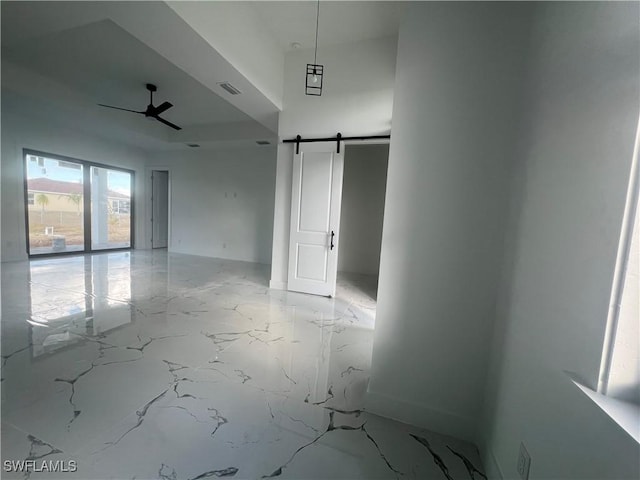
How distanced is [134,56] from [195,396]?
415 cm

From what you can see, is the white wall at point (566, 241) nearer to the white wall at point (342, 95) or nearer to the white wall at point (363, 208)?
the white wall at point (342, 95)

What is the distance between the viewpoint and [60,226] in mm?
5922

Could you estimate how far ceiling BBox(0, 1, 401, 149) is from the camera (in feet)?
7.24

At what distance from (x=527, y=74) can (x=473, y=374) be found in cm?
155

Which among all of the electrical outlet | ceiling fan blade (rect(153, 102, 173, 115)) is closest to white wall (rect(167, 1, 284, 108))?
ceiling fan blade (rect(153, 102, 173, 115))

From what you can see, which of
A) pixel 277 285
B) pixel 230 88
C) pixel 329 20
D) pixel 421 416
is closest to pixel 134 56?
Result: pixel 230 88

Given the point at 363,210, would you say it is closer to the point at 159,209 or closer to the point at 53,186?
the point at 159,209

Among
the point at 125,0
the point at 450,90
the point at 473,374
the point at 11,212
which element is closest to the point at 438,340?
the point at 473,374

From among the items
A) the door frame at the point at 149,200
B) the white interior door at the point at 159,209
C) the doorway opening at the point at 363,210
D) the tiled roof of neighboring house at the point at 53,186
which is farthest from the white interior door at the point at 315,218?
the white interior door at the point at 159,209

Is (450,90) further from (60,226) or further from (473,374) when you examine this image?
(60,226)

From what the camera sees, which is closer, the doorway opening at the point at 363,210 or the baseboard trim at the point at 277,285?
the baseboard trim at the point at 277,285

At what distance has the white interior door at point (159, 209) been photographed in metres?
7.82

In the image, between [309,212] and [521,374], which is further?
[309,212]

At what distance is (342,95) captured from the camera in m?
3.57
